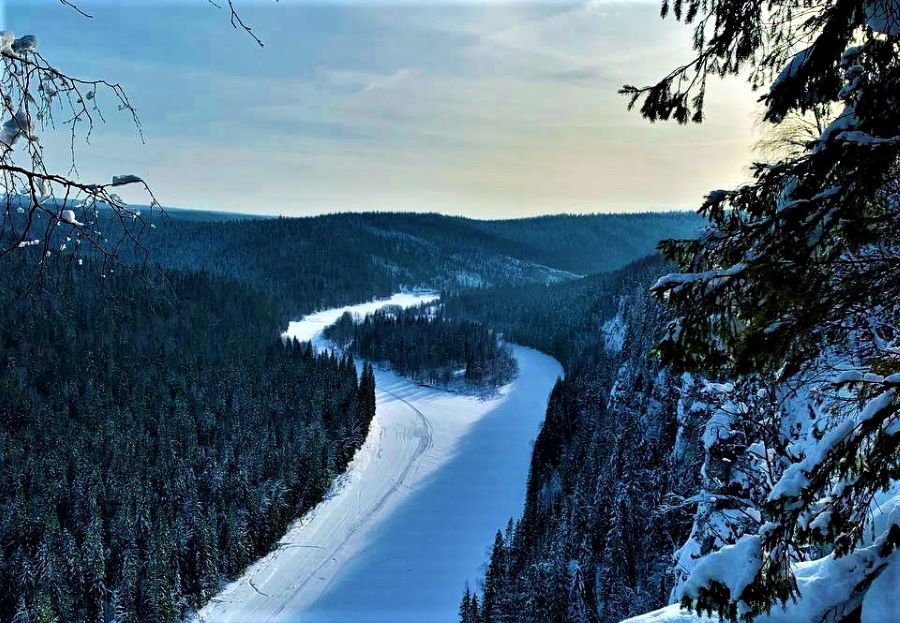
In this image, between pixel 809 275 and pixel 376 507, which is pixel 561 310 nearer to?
pixel 376 507

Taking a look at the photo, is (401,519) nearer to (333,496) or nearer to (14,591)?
(333,496)

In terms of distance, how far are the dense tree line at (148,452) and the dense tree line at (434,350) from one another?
89.7ft

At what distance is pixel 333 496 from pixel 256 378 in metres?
31.0

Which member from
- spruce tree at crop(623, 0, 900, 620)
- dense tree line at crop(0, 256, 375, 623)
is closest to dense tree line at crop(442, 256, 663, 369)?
dense tree line at crop(0, 256, 375, 623)

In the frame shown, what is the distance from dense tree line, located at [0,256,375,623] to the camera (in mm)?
40750

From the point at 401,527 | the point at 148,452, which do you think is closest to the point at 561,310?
the point at 401,527

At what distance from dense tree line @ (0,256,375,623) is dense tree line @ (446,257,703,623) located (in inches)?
887

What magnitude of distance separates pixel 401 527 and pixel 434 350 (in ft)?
212

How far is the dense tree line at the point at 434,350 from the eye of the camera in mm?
111500

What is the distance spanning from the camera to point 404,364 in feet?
388

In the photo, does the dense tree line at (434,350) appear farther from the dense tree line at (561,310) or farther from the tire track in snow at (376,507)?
the tire track in snow at (376,507)

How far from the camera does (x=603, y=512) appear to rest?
121ft

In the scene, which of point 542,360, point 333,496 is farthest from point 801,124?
point 542,360

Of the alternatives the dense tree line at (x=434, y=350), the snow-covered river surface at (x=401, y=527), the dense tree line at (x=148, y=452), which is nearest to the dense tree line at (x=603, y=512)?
the snow-covered river surface at (x=401, y=527)
